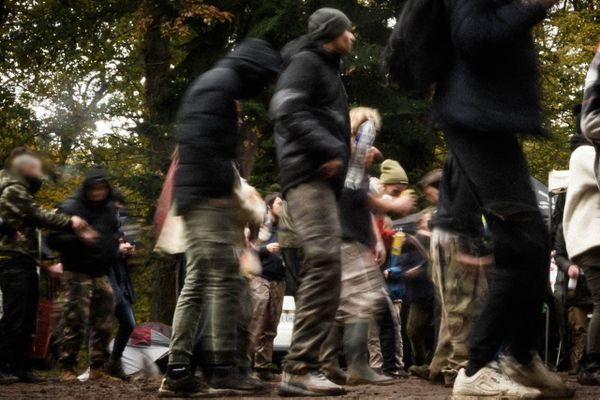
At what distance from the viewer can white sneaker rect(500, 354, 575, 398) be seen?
5.05 m

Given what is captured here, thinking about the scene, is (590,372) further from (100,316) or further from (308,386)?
(100,316)

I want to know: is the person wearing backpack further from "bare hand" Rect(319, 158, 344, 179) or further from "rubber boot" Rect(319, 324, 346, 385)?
"rubber boot" Rect(319, 324, 346, 385)

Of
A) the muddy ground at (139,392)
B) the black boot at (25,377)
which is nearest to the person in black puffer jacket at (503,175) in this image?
the muddy ground at (139,392)

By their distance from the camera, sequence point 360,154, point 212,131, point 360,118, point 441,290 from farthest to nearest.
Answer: point 360,118 < point 360,154 < point 441,290 < point 212,131

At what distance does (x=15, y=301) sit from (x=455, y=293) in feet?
14.5

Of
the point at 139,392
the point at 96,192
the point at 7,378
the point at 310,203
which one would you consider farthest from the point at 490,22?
the point at 7,378

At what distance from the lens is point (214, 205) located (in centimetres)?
642

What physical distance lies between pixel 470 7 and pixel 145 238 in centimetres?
1180

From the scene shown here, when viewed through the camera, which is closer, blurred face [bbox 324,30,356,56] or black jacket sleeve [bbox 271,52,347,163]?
black jacket sleeve [bbox 271,52,347,163]

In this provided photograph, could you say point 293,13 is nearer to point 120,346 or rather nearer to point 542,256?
point 120,346

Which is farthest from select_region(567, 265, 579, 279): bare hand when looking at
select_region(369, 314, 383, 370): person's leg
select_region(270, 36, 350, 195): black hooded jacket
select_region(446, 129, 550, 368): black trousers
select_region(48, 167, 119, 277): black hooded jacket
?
select_region(446, 129, 550, 368): black trousers

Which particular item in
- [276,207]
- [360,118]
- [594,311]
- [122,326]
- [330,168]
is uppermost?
[360,118]

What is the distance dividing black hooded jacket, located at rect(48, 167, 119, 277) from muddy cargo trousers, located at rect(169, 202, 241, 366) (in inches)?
154

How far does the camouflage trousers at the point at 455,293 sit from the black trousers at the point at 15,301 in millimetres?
4142
